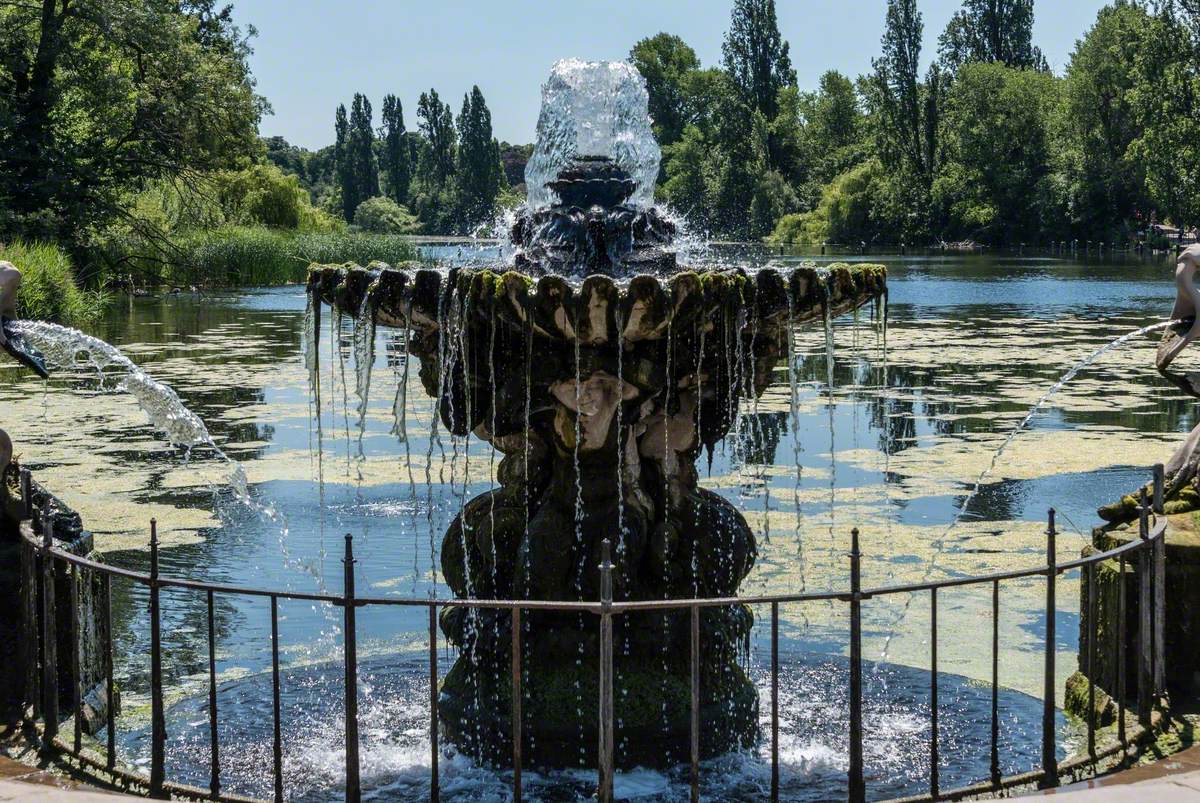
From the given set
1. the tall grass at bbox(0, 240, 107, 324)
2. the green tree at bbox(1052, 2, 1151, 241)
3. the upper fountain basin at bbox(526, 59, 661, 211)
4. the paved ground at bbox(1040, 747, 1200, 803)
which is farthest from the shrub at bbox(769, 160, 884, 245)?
the paved ground at bbox(1040, 747, 1200, 803)

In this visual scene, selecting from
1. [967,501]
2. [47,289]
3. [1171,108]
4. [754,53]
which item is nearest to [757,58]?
[754,53]

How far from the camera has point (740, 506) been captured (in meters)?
11.9

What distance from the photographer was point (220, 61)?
42.9 meters

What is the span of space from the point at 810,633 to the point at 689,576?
1.84 metres

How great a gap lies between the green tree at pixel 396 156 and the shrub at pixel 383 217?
316 inches

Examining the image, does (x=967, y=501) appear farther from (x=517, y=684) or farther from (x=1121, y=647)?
(x=517, y=684)

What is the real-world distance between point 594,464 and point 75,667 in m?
2.50

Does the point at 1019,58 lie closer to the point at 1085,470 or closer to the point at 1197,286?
the point at 1085,470

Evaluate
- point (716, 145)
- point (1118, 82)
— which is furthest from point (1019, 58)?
point (1118, 82)

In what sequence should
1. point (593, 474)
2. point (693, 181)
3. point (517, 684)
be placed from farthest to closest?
point (693, 181) → point (593, 474) → point (517, 684)

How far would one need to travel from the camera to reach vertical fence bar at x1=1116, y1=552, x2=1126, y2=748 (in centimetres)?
588

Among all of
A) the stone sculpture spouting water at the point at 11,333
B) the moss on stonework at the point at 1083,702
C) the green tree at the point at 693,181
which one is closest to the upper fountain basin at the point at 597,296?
the stone sculpture spouting water at the point at 11,333

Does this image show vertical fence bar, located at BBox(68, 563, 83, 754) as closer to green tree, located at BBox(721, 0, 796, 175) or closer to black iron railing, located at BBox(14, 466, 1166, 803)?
black iron railing, located at BBox(14, 466, 1166, 803)

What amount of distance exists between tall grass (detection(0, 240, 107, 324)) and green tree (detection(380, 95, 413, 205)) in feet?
261
